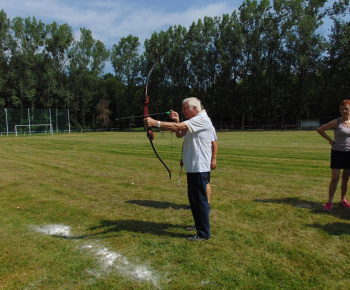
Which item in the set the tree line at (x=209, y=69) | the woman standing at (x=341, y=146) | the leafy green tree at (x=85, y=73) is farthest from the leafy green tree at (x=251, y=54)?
the woman standing at (x=341, y=146)

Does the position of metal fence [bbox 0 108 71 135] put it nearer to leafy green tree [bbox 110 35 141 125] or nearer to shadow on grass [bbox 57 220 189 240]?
leafy green tree [bbox 110 35 141 125]

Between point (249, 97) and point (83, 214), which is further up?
point (249, 97)

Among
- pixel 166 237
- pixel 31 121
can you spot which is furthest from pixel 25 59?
pixel 166 237

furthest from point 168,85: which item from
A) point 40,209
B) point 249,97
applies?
point 40,209

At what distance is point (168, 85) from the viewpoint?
194ft

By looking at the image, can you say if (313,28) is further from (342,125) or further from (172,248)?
(172,248)

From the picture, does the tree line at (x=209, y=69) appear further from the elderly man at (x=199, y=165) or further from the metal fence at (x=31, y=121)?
the elderly man at (x=199, y=165)

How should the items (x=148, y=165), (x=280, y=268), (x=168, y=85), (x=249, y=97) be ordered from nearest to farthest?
(x=280, y=268) < (x=148, y=165) < (x=249, y=97) < (x=168, y=85)

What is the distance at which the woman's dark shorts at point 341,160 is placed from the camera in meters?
4.81

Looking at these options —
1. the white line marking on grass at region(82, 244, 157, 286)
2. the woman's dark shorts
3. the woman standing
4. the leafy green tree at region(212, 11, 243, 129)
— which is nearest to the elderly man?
the white line marking on grass at region(82, 244, 157, 286)

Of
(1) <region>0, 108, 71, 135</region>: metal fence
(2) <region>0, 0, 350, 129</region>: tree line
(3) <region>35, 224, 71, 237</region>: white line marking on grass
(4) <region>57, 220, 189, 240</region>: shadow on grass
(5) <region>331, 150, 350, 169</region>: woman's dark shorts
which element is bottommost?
(3) <region>35, 224, 71, 237</region>: white line marking on grass

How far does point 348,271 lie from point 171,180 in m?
5.08

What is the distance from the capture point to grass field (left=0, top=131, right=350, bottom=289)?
115 inches

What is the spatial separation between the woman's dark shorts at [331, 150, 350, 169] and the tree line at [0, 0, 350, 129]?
44.8 meters
